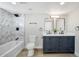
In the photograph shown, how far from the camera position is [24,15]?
2209 millimetres

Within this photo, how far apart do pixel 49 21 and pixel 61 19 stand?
0.88 feet

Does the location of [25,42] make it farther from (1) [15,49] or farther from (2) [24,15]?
(2) [24,15]

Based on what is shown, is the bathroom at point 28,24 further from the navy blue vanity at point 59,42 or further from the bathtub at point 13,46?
the navy blue vanity at point 59,42

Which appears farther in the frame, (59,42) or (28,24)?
(59,42)

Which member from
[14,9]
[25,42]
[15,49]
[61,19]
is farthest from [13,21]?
[61,19]

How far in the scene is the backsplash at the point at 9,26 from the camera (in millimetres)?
2184

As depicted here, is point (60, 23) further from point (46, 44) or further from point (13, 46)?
point (46, 44)

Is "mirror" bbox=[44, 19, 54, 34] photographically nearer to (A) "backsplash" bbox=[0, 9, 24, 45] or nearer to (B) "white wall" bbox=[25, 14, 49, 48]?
(B) "white wall" bbox=[25, 14, 49, 48]

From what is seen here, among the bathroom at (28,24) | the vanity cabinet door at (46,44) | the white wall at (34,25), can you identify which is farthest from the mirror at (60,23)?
the vanity cabinet door at (46,44)

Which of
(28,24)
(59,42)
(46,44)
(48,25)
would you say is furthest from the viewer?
(59,42)

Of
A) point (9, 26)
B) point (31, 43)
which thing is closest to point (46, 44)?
point (31, 43)

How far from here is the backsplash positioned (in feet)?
7.16

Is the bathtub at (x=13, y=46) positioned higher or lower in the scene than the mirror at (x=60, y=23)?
lower

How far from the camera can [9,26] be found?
7.55 feet
